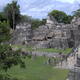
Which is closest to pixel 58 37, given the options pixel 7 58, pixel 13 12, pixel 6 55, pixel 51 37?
pixel 51 37

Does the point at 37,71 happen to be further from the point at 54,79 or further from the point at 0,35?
the point at 0,35

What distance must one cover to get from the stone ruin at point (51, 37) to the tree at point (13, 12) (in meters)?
17.5

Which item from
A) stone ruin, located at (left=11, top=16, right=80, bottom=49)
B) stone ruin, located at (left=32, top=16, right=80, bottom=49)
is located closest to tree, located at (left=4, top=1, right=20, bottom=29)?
stone ruin, located at (left=11, top=16, right=80, bottom=49)

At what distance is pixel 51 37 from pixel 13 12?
23.5 meters

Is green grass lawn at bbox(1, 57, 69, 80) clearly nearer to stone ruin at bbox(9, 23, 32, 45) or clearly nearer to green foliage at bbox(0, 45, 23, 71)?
green foliage at bbox(0, 45, 23, 71)

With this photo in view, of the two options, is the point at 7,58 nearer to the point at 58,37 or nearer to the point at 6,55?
the point at 6,55

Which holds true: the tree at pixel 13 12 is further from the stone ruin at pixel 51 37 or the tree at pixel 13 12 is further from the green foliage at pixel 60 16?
the green foliage at pixel 60 16

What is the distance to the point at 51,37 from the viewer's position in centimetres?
4969

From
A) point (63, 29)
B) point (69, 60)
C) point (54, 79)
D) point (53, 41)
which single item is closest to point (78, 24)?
point (63, 29)

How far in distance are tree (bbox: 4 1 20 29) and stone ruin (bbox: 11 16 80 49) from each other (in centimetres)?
1751

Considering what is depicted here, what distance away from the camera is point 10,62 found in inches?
444

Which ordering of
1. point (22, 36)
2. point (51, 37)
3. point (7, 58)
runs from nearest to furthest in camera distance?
point (7, 58) < point (51, 37) < point (22, 36)

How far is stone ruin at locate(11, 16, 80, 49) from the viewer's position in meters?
45.9

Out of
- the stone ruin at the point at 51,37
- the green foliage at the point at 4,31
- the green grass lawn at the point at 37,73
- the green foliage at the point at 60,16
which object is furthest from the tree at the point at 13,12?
the green foliage at the point at 4,31
